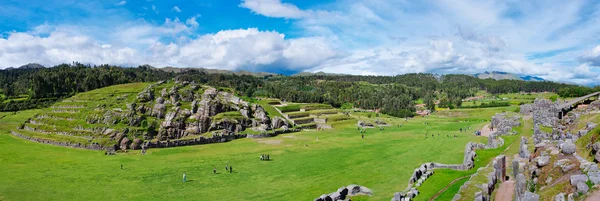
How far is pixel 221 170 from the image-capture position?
39.1 metres

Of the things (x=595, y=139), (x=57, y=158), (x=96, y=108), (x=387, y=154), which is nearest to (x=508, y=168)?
(x=595, y=139)

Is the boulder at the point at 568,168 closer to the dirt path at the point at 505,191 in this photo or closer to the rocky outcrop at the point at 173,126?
the dirt path at the point at 505,191

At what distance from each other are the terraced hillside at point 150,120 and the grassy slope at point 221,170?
4.31 meters

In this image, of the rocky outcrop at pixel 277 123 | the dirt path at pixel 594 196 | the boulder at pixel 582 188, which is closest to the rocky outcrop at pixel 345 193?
the boulder at pixel 582 188

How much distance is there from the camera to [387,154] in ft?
142

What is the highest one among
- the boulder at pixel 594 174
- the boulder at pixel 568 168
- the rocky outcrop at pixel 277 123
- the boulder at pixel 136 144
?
the boulder at pixel 594 174

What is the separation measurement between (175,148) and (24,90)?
103m

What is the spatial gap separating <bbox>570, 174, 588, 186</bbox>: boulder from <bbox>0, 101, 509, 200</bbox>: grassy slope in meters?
7.18

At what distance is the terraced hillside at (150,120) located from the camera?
57344mm

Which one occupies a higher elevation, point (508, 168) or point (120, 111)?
point (120, 111)

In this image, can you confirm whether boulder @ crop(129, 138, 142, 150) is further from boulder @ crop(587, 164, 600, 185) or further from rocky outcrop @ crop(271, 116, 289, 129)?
boulder @ crop(587, 164, 600, 185)

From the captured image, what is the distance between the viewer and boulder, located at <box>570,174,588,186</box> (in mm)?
12949

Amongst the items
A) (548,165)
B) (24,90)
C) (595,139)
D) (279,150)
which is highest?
(24,90)

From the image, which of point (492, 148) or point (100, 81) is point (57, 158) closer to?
point (492, 148)
